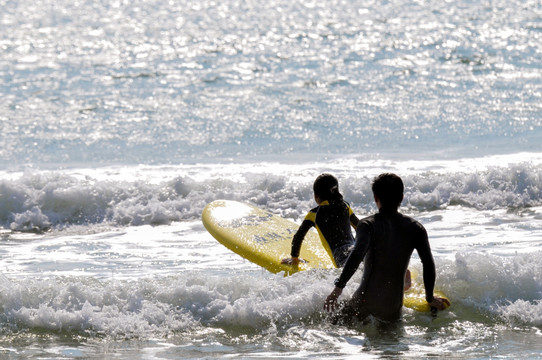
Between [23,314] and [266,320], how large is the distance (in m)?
1.71

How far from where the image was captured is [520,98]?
52.1ft

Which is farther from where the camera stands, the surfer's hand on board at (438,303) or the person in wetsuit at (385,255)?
the surfer's hand on board at (438,303)

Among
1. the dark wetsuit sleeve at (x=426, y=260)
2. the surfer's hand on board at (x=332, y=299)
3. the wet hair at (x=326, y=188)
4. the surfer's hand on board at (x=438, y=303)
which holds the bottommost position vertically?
the surfer's hand on board at (x=438, y=303)

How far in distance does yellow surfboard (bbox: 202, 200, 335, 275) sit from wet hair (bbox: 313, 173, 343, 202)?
0.63m

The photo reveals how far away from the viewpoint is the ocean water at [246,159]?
18.3 ft

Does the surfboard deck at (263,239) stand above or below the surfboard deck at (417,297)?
above

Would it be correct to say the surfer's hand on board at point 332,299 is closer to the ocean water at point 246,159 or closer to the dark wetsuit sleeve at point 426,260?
the ocean water at point 246,159

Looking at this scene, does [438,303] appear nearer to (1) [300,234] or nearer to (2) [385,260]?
(2) [385,260]

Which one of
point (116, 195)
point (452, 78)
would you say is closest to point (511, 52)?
point (452, 78)

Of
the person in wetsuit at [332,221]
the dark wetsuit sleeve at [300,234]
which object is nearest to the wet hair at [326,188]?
the person in wetsuit at [332,221]

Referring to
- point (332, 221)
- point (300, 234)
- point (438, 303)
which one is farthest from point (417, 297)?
point (300, 234)

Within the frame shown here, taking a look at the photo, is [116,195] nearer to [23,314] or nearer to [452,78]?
[23,314]

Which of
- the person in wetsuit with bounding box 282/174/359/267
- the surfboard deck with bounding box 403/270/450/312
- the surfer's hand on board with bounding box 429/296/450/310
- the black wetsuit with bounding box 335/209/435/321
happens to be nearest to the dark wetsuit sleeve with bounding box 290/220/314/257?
the person in wetsuit with bounding box 282/174/359/267

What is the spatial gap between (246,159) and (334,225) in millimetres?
6613
